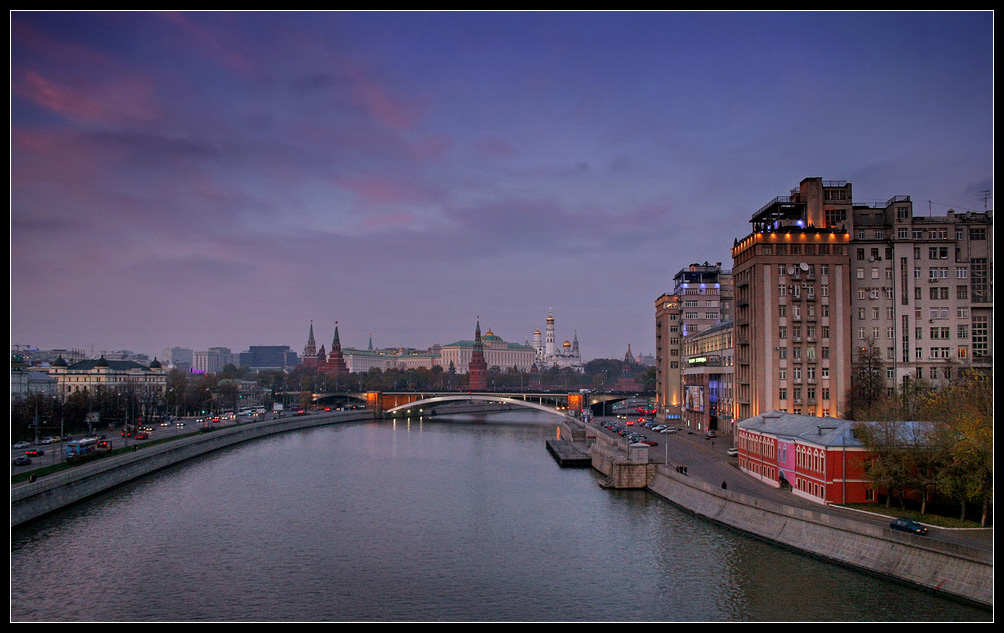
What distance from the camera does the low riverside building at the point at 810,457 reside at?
2977 centimetres

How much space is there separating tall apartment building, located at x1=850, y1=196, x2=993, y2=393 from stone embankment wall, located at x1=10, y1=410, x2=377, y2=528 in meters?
46.7

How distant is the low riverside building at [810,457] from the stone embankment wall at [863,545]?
324 centimetres

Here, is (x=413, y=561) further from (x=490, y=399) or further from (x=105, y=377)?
(x=105, y=377)

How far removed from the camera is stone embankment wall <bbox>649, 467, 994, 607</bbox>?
20.8 m

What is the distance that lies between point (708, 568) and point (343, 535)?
15.1 m

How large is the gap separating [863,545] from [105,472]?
37.9 m

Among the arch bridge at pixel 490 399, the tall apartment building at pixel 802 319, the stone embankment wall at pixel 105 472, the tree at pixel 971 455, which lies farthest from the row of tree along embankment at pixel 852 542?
the arch bridge at pixel 490 399

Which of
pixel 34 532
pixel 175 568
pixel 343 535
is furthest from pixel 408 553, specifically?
pixel 34 532

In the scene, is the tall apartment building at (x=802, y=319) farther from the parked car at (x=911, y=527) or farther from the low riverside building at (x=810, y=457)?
the parked car at (x=911, y=527)

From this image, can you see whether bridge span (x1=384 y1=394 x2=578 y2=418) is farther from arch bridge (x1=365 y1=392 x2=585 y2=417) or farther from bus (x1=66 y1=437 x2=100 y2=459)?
bus (x1=66 y1=437 x2=100 y2=459)

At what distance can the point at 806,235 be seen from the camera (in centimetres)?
4788

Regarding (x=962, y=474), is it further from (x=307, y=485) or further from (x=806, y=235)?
(x=307, y=485)

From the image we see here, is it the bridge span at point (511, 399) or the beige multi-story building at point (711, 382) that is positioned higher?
the beige multi-story building at point (711, 382)

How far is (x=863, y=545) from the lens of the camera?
24.1 m
